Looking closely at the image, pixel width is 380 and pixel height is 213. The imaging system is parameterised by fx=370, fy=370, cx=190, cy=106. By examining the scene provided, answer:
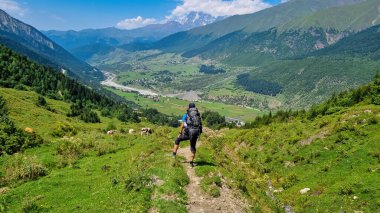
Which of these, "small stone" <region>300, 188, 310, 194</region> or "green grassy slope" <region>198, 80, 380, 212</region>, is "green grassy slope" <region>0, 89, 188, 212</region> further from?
"small stone" <region>300, 188, 310, 194</region>

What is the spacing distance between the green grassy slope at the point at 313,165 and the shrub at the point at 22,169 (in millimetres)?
13312

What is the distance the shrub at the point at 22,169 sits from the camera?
29125 millimetres

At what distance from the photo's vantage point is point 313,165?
4003 centimetres

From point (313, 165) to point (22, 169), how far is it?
2878 centimetres

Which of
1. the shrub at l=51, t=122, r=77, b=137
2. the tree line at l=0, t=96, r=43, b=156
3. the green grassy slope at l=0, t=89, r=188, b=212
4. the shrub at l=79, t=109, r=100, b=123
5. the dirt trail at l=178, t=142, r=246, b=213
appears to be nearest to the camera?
the green grassy slope at l=0, t=89, r=188, b=212

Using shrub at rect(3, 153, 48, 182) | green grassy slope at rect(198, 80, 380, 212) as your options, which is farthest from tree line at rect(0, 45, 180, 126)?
shrub at rect(3, 153, 48, 182)

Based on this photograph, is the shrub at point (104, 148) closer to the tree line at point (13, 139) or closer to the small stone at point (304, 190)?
the tree line at point (13, 139)

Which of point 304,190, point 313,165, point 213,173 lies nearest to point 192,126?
point 213,173

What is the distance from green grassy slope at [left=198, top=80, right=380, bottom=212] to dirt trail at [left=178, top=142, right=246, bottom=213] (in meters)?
1.50

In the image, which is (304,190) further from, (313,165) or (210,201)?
(210,201)

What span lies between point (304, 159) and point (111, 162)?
21.8 m

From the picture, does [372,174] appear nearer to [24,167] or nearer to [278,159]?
[278,159]

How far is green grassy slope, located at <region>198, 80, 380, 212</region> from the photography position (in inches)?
1185

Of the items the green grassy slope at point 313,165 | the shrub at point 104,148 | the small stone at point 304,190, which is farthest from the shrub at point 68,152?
the small stone at point 304,190
